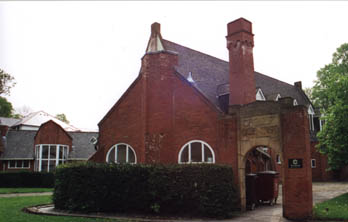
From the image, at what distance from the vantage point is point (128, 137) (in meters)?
18.9

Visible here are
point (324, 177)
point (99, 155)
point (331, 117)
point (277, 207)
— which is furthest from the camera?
point (324, 177)

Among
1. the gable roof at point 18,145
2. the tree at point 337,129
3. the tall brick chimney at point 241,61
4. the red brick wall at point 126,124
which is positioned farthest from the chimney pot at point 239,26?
the gable roof at point 18,145

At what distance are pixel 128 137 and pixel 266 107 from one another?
8.93 m

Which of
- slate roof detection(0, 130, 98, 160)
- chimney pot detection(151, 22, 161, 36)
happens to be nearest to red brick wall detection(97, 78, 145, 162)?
chimney pot detection(151, 22, 161, 36)

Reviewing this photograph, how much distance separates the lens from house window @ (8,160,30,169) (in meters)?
38.0

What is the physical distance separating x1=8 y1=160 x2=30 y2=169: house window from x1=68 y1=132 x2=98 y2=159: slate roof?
5.58m

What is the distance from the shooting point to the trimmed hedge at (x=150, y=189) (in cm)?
1187

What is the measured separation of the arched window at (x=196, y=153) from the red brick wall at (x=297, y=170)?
4.08 meters

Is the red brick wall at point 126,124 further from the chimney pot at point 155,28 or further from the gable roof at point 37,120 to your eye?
the gable roof at point 37,120

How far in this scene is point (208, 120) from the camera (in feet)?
50.2

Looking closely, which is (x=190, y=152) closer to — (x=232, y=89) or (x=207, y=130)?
(x=207, y=130)

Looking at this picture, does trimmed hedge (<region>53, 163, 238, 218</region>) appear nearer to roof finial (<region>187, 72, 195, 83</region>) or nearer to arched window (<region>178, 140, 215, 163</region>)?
arched window (<region>178, 140, 215, 163</region>)

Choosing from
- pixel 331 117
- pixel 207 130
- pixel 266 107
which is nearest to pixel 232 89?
pixel 207 130

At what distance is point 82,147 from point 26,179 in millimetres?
11787
